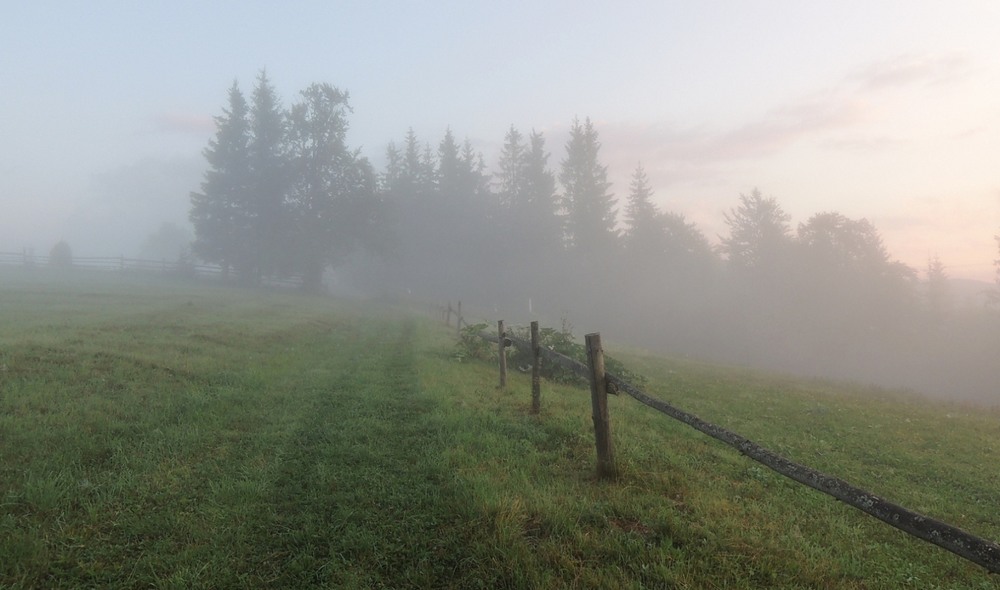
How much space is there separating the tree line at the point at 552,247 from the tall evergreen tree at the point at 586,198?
18cm

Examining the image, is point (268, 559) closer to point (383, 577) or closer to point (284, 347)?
point (383, 577)

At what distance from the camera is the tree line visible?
49.7 metres

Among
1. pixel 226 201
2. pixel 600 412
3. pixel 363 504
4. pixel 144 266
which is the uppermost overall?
pixel 226 201

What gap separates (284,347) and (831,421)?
54.0ft

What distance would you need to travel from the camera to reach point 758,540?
4613mm

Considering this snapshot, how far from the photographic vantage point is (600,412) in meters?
6.17

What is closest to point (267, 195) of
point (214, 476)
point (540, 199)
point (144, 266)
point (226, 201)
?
point (226, 201)

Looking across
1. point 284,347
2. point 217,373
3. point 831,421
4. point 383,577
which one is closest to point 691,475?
point 383,577

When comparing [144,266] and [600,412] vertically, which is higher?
[144,266]

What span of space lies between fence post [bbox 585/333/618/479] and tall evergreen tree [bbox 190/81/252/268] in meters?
51.8

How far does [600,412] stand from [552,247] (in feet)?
193

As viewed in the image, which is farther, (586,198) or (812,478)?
(586,198)

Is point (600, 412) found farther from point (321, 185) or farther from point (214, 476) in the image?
point (321, 185)

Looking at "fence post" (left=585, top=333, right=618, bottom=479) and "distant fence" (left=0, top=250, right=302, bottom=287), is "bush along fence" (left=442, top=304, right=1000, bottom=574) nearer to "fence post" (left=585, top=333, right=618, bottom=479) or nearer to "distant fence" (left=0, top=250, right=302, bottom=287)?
"fence post" (left=585, top=333, right=618, bottom=479)
